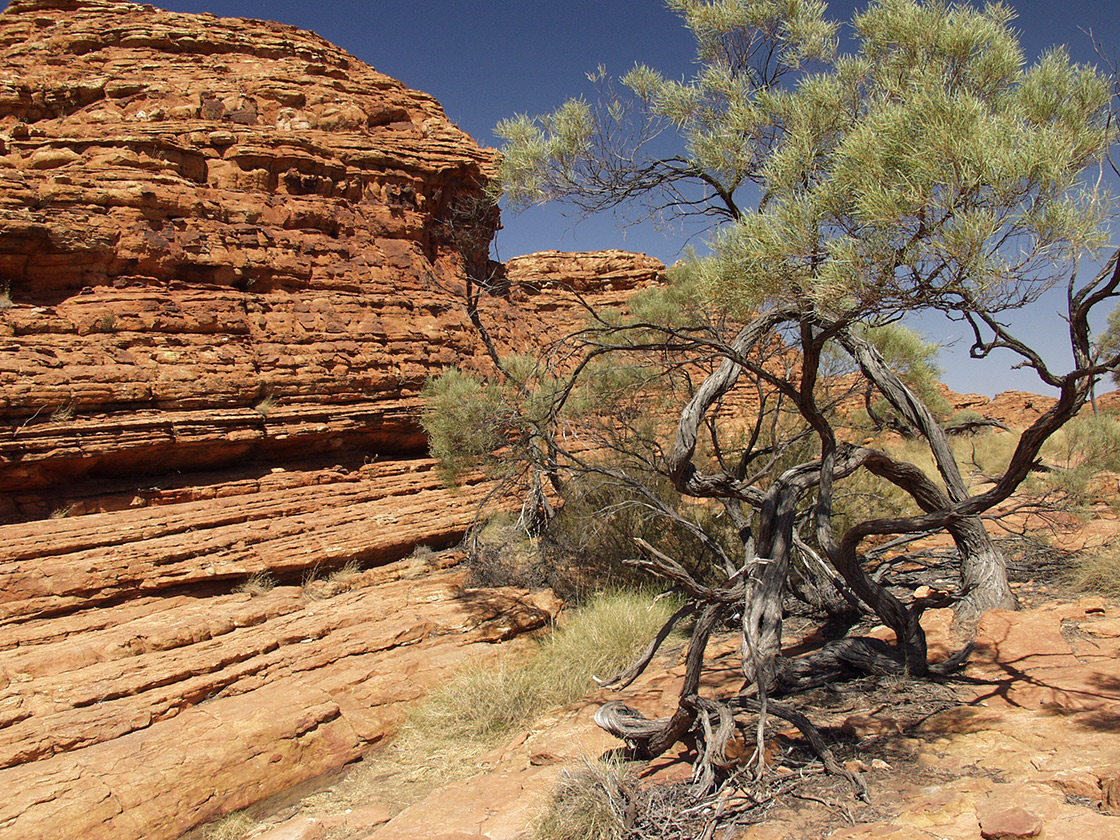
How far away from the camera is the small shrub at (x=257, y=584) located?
319 inches

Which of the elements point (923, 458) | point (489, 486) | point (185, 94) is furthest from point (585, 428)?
point (185, 94)

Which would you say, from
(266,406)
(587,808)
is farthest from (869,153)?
(266,406)

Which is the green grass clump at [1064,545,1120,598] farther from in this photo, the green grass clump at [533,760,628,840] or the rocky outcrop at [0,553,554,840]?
the rocky outcrop at [0,553,554,840]

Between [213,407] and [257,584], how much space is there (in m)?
2.93

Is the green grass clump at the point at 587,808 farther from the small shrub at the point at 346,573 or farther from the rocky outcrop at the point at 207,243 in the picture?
the rocky outcrop at the point at 207,243

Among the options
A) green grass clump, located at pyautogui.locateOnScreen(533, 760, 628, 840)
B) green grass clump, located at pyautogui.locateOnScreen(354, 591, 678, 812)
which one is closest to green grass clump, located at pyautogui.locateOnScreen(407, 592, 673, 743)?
green grass clump, located at pyautogui.locateOnScreen(354, 591, 678, 812)

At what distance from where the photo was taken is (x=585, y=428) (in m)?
8.73

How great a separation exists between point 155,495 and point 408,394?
13.6ft

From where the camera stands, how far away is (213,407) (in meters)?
9.52

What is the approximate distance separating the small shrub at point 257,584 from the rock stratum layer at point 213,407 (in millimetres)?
32

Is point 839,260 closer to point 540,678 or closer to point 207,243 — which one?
point 540,678

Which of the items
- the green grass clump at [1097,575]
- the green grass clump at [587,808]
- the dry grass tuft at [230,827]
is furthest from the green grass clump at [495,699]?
the green grass clump at [1097,575]

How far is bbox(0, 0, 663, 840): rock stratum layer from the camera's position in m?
5.62

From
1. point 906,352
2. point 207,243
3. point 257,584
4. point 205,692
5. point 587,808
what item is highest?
point 207,243
